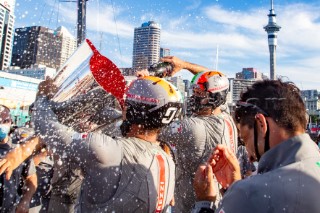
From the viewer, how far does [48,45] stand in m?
27.3

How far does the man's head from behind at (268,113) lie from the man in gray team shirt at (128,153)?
2.38ft

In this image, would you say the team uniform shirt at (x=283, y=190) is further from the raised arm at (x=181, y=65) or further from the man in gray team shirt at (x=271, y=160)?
the raised arm at (x=181, y=65)

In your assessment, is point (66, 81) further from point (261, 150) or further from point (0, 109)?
point (0, 109)

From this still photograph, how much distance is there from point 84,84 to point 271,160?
160cm

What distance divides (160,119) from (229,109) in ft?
9.54

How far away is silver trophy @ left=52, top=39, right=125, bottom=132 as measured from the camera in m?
2.60

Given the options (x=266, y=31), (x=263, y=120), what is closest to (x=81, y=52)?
(x=263, y=120)

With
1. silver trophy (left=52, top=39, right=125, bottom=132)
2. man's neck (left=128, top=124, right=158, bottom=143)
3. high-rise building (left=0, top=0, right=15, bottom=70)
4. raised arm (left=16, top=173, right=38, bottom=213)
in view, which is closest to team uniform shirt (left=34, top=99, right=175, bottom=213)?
man's neck (left=128, top=124, right=158, bottom=143)

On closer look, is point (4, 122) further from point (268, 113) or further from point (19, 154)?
point (268, 113)

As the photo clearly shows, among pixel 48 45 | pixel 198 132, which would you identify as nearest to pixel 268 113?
pixel 198 132

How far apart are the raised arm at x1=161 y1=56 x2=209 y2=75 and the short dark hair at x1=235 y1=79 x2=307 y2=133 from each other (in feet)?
7.33

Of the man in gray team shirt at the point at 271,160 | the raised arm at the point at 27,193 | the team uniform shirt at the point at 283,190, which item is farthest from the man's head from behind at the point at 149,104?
the raised arm at the point at 27,193

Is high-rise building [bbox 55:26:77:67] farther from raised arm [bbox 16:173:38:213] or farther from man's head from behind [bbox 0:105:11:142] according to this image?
raised arm [bbox 16:173:38:213]

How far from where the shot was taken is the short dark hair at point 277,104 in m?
1.95
